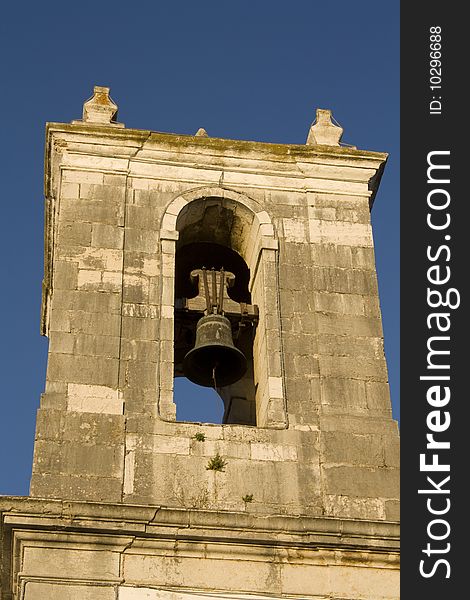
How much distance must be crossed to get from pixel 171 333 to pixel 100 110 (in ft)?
10.7

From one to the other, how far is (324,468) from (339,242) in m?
2.92

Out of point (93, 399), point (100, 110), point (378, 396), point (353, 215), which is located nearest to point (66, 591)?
point (93, 399)

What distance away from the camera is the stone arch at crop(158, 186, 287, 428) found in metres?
14.2

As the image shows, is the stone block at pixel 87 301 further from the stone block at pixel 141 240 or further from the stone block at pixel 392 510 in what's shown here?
the stone block at pixel 392 510

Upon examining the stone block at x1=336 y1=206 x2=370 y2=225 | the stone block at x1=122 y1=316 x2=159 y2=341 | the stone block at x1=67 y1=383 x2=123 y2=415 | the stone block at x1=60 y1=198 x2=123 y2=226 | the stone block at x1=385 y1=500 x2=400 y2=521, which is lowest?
the stone block at x1=385 y1=500 x2=400 y2=521

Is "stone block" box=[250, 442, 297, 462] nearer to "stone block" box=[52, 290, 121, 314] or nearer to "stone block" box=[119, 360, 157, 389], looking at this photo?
"stone block" box=[119, 360, 157, 389]

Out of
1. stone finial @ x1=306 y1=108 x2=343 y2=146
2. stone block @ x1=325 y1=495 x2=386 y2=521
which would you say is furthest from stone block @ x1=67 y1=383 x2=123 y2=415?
stone finial @ x1=306 y1=108 x2=343 y2=146

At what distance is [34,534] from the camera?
12.6 meters

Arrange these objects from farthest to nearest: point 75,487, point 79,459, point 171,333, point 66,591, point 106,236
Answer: point 106,236 < point 171,333 < point 79,459 < point 75,487 < point 66,591

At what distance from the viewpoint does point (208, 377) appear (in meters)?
15.4

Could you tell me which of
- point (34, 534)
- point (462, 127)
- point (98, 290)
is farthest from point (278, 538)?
point (462, 127)

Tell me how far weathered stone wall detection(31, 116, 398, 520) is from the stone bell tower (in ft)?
0.06

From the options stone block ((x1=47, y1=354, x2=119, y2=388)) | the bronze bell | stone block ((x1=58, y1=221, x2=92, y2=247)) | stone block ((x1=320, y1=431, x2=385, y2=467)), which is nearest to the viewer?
stone block ((x1=320, y1=431, x2=385, y2=467))

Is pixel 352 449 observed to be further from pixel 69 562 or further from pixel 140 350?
pixel 69 562
